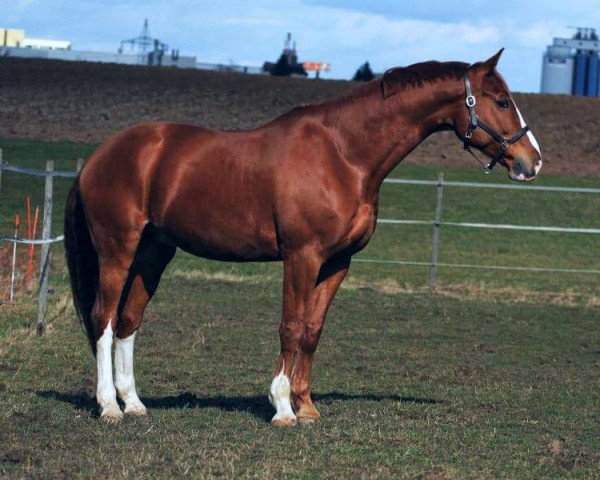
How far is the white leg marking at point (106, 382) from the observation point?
6.96 metres

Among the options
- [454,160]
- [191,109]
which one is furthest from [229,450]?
[191,109]

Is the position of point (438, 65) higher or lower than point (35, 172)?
higher

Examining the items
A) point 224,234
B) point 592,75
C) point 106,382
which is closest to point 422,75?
point 224,234

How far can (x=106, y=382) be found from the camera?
7.09 m

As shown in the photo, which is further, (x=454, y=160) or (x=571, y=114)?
(x=571, y=114)

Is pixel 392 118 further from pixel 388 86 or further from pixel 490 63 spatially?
pixel 490 63

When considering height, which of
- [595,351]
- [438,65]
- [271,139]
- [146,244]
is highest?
[438,65]

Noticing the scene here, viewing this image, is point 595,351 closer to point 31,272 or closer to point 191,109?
point 31,272

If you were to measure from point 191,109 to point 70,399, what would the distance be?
1309 inches

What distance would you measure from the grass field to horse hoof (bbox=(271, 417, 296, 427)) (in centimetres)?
11

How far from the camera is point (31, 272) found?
12656 mm

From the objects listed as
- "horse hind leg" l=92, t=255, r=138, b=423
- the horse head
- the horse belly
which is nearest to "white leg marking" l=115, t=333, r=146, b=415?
"horse hind leg" l=92, t=255, r=138, b=423

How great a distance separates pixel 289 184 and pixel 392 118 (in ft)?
2.51

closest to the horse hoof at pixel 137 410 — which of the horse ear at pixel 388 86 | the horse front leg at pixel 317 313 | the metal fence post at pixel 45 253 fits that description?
the horse front leg at pixel 317 313
